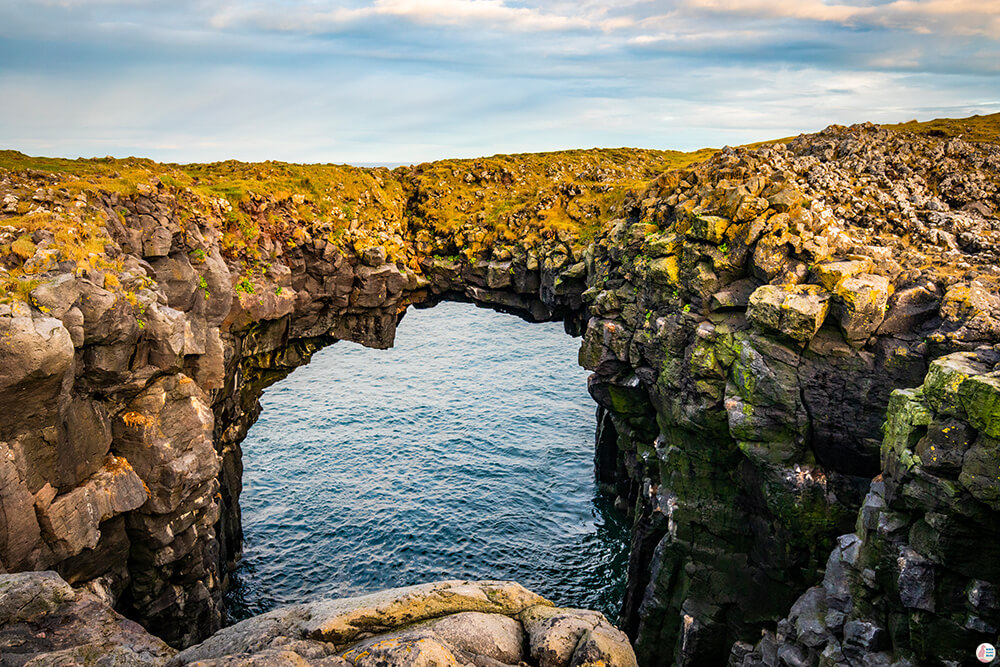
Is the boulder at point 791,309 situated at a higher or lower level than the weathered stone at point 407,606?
higher

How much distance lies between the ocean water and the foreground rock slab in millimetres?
24550

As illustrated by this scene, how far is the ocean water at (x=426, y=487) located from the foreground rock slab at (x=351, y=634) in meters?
24.6

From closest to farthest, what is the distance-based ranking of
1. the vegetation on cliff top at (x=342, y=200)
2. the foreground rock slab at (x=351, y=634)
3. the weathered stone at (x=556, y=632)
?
the foreground rock slab at (x=351, y=634) < the weathered stone at (x=556, y=632) < the vegetation on cliff top at (x=342, y=200)

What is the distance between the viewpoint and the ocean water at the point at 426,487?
148ft

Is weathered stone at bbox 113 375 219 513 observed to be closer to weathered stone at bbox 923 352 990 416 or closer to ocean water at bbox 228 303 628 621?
ocean water at bbox 228 303 628 621

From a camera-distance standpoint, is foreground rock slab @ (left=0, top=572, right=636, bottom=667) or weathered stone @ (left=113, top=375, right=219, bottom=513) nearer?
foreground rock slab @ (left=0, top=572, right=636, bottom=667)

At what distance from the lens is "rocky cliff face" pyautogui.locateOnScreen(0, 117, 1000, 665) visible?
918 inches

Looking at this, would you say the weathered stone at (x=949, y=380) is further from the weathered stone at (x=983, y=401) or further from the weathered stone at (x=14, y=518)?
the weathered stone at (x=14, y=518)

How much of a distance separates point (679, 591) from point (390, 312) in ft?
101

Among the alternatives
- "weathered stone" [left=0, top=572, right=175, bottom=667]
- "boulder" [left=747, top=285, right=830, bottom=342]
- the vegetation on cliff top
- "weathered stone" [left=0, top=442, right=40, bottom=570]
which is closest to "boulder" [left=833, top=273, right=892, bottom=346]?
"boulder" [left=747, top=285, right=830, bottom=342]

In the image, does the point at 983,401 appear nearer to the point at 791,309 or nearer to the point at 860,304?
the point at 860,304

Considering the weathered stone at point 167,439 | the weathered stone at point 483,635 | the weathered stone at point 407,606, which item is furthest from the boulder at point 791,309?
the weathered stone at point 167,439

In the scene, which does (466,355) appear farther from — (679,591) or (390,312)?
(679,591)

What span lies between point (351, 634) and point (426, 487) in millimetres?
39129
